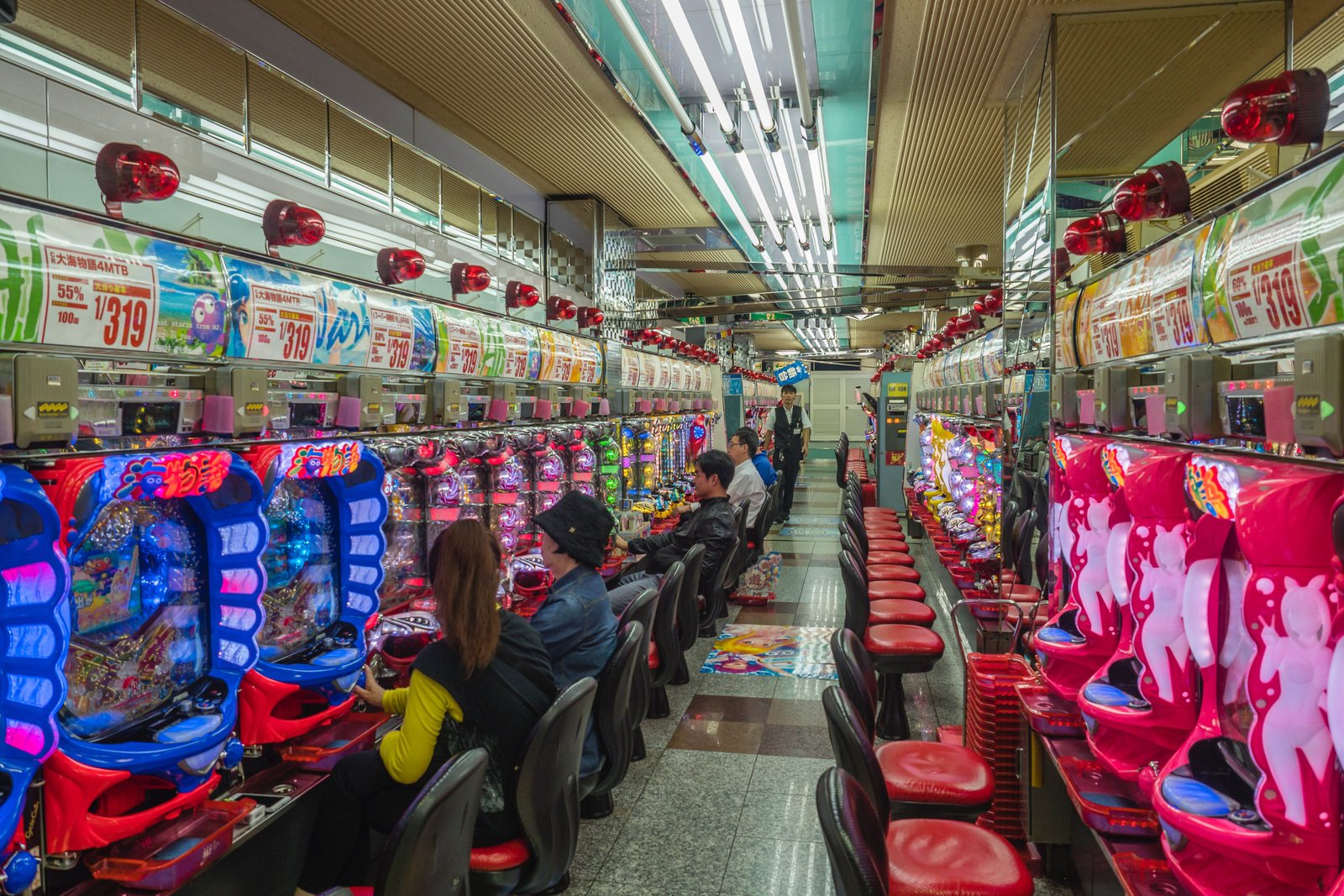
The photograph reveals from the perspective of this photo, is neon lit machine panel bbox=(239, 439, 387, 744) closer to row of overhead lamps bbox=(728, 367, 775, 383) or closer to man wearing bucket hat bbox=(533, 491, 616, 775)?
man wearing bucket hat bbox=(533, 491, 616, 775)

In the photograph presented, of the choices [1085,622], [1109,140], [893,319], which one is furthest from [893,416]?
[1085,622]

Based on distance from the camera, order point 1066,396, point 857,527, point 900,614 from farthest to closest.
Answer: point 857,527 < point 900,614 < point 1066,396

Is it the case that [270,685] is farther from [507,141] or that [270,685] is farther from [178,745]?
[507,141]

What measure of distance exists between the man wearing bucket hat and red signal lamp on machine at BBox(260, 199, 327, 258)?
120 centimetres

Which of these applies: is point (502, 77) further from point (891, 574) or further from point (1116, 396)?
point (891, 574)

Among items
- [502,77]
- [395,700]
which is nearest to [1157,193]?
[395,700]

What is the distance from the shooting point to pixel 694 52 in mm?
3514

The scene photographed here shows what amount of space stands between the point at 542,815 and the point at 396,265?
2.16 meters

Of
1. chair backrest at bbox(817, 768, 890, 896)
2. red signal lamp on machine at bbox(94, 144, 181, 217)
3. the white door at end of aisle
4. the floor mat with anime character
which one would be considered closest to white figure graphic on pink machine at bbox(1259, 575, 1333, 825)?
chair backrest at bbox(817, 768, 890, 896)

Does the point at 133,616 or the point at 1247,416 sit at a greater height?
the point at 1247,416

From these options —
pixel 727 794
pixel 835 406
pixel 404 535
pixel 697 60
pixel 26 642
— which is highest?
pixel 697 60

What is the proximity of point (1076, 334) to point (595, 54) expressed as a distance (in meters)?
2.23

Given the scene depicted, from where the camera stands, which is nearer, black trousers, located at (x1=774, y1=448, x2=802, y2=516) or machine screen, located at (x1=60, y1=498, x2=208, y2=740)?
machine screen, located at (x1=60, y1=498, x2=208, y2=740)

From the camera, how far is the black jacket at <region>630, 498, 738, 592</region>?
5.51 m
